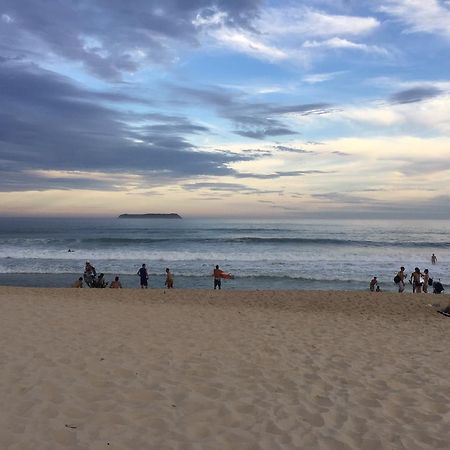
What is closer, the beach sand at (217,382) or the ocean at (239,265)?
the beach sand at (217,382)

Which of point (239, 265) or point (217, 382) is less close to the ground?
point (217, 382)

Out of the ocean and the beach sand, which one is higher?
the beach sand

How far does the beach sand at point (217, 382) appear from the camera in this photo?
14.6ft

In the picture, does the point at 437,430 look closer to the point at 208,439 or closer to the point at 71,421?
the point at 208,439

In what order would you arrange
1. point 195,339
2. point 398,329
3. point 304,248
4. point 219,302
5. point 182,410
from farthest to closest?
point 304,248, point 219,302, point 398,329, point 195,339, point 182,410

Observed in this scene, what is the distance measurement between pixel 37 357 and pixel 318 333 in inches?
229

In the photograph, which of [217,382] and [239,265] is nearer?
[217,382]

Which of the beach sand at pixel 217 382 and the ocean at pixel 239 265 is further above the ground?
the beach sand at pixel 217 382

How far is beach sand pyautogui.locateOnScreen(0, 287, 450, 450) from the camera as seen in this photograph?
446 centimetres

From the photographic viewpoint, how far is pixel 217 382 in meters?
6.04

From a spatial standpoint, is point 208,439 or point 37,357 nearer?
point 208,439

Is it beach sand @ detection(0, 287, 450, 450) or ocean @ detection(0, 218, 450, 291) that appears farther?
ocean @ detection(0, 218, 450, 291)

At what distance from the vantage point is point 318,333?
975 cm

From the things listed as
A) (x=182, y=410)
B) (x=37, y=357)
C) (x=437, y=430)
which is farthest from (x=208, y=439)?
(x=37, y=357)
